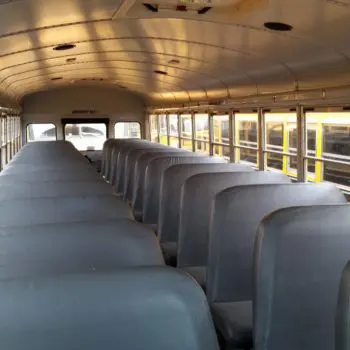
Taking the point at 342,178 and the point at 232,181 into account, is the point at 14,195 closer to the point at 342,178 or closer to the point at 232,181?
the point at 232,181

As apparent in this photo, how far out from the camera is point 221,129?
8.77m

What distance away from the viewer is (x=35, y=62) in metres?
7.11

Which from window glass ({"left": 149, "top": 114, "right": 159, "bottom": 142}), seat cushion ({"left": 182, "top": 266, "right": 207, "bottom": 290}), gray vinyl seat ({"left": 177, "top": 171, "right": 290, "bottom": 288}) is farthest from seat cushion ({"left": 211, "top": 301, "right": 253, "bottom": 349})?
window glass ({"left": 149, "top": 114, "right": 159, "bottom": 142})

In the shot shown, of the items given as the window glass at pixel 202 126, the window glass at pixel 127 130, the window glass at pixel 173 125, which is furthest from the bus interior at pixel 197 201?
the window glass at pixel 127 130

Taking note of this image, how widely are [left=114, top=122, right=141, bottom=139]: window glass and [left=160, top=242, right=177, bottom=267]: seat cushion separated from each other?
10097 millimetres

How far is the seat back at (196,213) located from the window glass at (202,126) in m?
5.71

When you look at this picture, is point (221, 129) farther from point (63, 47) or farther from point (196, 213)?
point (196, 213)

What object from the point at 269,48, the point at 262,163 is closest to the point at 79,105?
the point at 262,163

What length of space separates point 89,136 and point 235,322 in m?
11.8

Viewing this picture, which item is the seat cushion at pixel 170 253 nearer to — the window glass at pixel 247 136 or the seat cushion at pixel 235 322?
the seat cushion at pixel 235 322

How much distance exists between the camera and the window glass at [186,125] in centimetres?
1083

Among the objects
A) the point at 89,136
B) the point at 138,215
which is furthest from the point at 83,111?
the point at 138,215

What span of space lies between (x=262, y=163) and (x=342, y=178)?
2.06 m

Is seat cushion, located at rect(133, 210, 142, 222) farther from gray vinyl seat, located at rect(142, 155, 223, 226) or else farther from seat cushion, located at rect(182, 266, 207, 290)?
seat cushion, located at rect(182, 266, 207, 290)
